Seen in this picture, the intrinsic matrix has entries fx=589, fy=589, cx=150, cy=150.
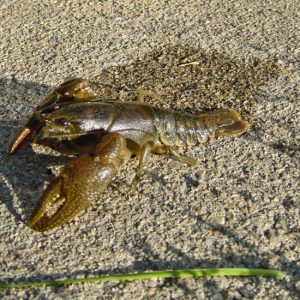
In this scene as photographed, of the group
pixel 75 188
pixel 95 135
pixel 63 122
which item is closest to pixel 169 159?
pixel 95 135

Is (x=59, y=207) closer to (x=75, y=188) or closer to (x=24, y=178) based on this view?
(x=75, y=188)

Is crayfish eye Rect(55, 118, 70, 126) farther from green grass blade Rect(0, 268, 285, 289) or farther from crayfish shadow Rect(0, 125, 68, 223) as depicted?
green grass blade Rect(0, 268, 285, 289)

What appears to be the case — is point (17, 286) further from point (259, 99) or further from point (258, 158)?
point (259, 99)

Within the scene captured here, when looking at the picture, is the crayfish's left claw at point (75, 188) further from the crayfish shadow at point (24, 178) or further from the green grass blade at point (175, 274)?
the green grass blade at point (175, 274)

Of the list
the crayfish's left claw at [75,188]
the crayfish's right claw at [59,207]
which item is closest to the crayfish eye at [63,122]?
the crayfish's left claw at [75,188]

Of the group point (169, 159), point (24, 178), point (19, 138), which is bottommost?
point (169, 159)

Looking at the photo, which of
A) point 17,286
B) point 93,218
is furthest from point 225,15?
point 17,286

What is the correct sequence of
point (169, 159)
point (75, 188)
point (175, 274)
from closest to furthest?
point (175, 274), point (75, 188), point (169, 159)

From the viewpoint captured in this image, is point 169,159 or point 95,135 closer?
point 95,135

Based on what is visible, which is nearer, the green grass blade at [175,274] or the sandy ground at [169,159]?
the green grass blade at [175,274]
